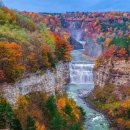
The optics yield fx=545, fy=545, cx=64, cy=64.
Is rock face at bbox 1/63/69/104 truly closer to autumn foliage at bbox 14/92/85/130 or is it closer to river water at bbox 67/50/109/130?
autumn foliage at bbox 14/92/85/130

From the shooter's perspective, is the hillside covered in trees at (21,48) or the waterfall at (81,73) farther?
the waterfall at (81,73)

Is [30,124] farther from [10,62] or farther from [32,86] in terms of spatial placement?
[32,86]

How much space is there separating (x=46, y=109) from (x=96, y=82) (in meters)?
35.5

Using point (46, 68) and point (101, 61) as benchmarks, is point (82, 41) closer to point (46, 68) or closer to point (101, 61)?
point (101, 61)

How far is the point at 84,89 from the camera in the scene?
4168 inches

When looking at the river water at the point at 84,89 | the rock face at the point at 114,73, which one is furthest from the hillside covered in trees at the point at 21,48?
the rock face at the point at 114,73

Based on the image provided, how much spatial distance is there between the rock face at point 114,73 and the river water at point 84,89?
375 cm

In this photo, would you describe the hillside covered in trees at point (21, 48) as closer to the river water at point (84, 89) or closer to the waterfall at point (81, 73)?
the river water at point (84, 89)

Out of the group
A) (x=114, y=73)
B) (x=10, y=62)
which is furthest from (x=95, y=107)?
(x=10, y=62)

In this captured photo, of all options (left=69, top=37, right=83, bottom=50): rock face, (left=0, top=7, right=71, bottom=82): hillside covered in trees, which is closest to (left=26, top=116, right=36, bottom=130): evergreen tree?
(left=0, top=7, right=71, bottom=82): hillside covered in trees

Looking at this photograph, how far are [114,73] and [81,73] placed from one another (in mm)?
17275

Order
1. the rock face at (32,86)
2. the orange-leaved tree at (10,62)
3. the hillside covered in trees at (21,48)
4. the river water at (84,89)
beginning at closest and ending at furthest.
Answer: the rock face at (32,86)
the orange-leaved tree at (10,62)
the hillside covered in trees at (21,48)
the river water at (84,89)

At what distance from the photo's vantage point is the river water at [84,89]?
79444 mm

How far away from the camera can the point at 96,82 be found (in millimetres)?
102875
